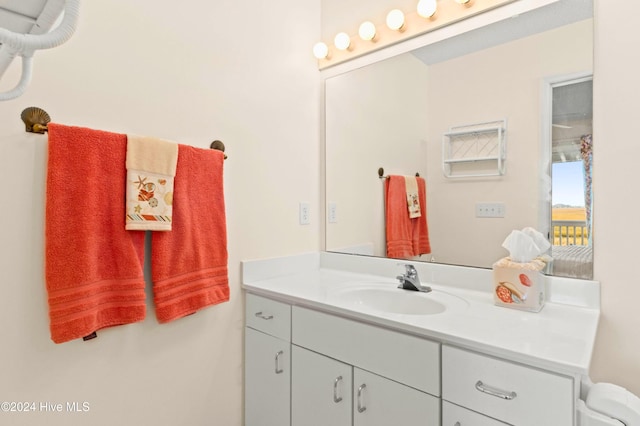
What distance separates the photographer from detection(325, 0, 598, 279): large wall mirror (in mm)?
1173

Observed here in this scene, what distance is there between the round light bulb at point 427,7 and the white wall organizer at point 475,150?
1.71 ft

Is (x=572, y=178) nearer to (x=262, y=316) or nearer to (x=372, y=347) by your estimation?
(x=372, y=347)

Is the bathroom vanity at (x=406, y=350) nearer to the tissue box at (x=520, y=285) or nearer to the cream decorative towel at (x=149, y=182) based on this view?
the tissue box at (x=520, y=285)

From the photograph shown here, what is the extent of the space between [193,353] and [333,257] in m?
0.85

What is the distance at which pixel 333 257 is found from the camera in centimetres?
186

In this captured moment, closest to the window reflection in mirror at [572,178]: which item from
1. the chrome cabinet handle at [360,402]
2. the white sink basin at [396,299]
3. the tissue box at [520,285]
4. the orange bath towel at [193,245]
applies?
the tissue box at [520,285]

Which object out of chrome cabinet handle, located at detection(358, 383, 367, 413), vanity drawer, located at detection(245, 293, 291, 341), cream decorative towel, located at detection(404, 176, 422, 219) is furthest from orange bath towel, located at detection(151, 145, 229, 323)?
cream decorative towel, located at detection(404, 176, 422, 219)

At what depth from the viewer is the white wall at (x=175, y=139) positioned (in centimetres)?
98

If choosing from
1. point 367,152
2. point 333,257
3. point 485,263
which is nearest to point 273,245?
point 333,257

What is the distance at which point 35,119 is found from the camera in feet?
3.20

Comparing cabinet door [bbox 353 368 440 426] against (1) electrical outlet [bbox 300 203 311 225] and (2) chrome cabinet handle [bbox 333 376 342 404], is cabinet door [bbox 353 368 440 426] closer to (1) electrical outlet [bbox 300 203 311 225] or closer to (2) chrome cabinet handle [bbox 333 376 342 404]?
(2) chrome cabinet handle [bbox 333 376 342 404]

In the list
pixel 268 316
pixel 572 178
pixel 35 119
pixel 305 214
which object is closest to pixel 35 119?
pixel 35 119

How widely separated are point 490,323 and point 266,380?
936mm

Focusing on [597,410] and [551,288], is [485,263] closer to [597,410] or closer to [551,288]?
[551,288]
